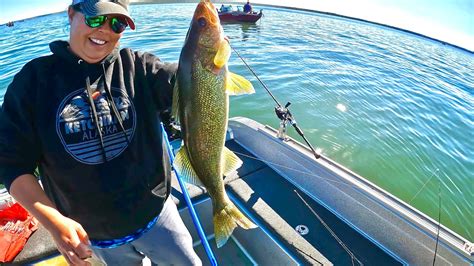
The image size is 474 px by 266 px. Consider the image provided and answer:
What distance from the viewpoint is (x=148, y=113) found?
2.01 metres

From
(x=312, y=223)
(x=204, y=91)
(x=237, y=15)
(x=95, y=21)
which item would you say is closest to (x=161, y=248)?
(x=204, y=91)

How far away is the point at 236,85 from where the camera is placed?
5.64ft

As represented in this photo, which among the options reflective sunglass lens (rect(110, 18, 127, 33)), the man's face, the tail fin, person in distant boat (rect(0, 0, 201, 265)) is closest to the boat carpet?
the tail fin

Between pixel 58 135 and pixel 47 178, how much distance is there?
0.36 metres

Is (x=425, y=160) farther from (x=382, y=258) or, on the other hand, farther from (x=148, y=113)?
(x=148, y=113)

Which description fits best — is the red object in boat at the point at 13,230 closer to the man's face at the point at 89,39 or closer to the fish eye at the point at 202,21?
the man's face at the point at 89,39

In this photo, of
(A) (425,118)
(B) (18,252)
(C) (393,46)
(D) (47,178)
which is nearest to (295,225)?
(D) (47,178)

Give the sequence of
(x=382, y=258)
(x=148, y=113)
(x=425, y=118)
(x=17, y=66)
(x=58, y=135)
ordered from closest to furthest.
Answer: (x=58, y=135) < (x=148, y=113) < (x=382, y=258) < (x=425, y=118) < (x=17, y=66)

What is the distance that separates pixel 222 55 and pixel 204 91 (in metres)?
0.23

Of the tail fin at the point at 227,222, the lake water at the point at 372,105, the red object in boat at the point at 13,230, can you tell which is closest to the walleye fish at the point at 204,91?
the tail fin at the point at 227,222

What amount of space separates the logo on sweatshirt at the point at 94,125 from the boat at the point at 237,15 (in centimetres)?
2698

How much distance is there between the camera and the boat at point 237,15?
2697cm

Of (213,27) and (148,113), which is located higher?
(213,27)

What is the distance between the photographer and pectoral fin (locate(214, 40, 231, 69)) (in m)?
1.58
